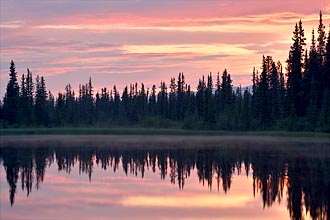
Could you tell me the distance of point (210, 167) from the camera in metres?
33.8

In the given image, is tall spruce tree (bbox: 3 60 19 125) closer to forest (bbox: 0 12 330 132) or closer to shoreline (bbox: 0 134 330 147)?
forest (bbox: 0 12 330 132)

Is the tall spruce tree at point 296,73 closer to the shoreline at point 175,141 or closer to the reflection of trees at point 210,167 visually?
the shoreline at point 175,141

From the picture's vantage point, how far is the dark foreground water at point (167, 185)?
19828 millimetres

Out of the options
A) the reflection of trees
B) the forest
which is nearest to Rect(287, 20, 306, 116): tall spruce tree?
the forest

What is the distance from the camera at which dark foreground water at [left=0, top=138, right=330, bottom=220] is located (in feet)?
65.1

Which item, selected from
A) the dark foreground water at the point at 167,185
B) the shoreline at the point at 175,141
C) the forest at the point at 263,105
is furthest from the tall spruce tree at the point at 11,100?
the dark foreground water at the point at 167,185

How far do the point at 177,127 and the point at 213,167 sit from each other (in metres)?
56.5

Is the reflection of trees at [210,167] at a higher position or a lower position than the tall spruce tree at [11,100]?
lower

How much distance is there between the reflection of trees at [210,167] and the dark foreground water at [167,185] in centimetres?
4

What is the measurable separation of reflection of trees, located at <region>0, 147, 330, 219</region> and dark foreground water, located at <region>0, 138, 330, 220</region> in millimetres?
35

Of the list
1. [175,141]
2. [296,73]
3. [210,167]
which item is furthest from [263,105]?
[210,167]

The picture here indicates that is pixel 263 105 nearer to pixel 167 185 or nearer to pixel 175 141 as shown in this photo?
pixel 175 141

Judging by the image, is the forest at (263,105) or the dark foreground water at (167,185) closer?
the dark foreground water at (167,185)

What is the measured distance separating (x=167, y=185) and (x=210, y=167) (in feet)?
24.6
